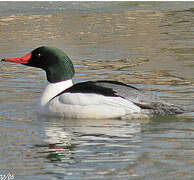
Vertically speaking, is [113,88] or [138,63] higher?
[113,88]

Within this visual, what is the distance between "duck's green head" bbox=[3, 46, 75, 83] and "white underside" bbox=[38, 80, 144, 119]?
0.57 m

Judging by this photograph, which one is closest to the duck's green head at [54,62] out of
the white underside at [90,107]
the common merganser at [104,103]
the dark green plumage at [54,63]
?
the dark green plumage at [54,63]

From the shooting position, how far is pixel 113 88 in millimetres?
8719

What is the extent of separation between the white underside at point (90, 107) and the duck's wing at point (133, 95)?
0.06 meters

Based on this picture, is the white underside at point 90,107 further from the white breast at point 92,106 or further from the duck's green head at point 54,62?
the duck's green head at point 54,62

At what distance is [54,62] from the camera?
9414 millimetres

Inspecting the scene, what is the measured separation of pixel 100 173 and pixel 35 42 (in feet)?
33.0

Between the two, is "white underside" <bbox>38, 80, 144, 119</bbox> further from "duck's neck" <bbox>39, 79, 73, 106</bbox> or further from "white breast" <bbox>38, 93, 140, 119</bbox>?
"duck's neck" <bbox>39, 79, 73, 106</bbox>

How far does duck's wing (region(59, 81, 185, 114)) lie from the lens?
855cm

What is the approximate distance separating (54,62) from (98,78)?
2.40m

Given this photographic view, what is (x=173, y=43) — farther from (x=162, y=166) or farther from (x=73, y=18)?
(x=162, y=166)

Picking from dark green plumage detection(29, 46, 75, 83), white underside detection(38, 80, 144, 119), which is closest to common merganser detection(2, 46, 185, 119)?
white underside detection(38, 80, 144, 119)

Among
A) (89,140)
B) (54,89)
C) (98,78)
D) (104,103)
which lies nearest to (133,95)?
(104,103)

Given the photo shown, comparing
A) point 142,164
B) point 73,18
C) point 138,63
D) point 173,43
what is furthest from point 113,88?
point 73,18
